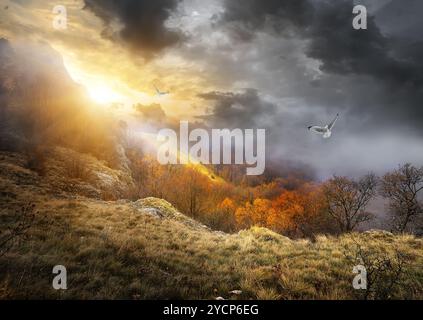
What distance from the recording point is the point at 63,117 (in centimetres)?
7712

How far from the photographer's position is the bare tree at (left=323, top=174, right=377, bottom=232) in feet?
112

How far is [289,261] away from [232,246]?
131 inches

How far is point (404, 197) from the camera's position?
30.5 m

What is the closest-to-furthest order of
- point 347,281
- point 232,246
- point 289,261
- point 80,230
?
1. point 347,281
2. point 289,261
3. point 80,230
4. point 232,246

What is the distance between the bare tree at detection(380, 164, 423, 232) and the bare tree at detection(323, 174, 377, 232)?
2431 mm

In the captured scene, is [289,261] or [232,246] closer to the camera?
[289,261]

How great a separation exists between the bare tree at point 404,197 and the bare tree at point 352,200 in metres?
2.43

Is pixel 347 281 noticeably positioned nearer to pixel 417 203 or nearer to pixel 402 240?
pixel 402 240

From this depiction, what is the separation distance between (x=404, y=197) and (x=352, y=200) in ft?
20.5

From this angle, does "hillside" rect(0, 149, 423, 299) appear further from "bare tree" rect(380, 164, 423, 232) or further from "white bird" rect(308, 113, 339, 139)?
"bare tree" rect(380, 164, 423, 232)

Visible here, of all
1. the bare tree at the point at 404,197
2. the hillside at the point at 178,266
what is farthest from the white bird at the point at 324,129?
the bare tree at the point at 404,197

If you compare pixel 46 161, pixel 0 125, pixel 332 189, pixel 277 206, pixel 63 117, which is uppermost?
pixel 63 117
